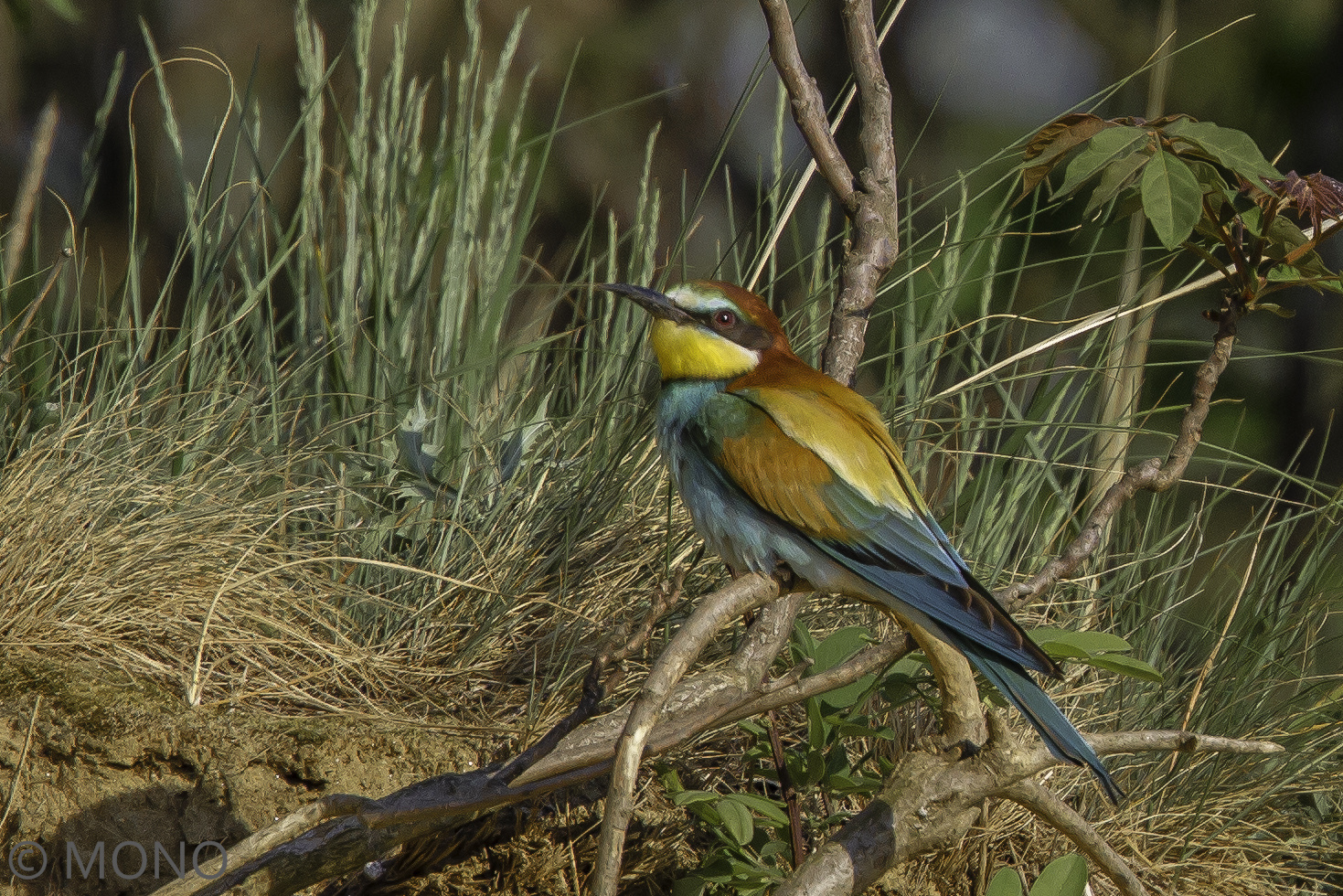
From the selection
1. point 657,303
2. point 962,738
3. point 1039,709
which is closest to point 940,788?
point 962,738

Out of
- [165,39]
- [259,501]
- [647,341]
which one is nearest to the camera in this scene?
[259,501]

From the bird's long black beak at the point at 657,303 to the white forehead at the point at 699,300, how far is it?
11mm

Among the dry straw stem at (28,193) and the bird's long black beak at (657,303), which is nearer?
the bird's long black beak at (657,303)

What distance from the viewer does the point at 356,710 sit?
2.34 m

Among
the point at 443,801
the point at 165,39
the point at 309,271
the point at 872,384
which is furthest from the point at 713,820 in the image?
the point at 165,39

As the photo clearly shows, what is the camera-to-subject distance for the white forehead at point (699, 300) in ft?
7.82

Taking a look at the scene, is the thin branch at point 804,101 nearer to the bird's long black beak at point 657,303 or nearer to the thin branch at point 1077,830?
the bird's long black beak at point 657,303

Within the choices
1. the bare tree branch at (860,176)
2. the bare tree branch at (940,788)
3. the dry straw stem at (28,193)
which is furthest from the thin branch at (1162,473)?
the dry straw stem at (28,193)

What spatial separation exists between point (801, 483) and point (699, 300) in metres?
0.44

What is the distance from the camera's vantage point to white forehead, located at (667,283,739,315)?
2385 mm

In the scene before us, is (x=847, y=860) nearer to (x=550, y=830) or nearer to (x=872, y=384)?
(x=550, y=830)

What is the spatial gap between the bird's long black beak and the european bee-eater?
2 centimetres

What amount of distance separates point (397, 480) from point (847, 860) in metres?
1.36

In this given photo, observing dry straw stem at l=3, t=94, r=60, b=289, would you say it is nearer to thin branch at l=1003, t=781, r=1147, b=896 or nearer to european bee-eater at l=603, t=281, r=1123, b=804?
european bee-eater at l=603, t=281, r=1123, b=804
